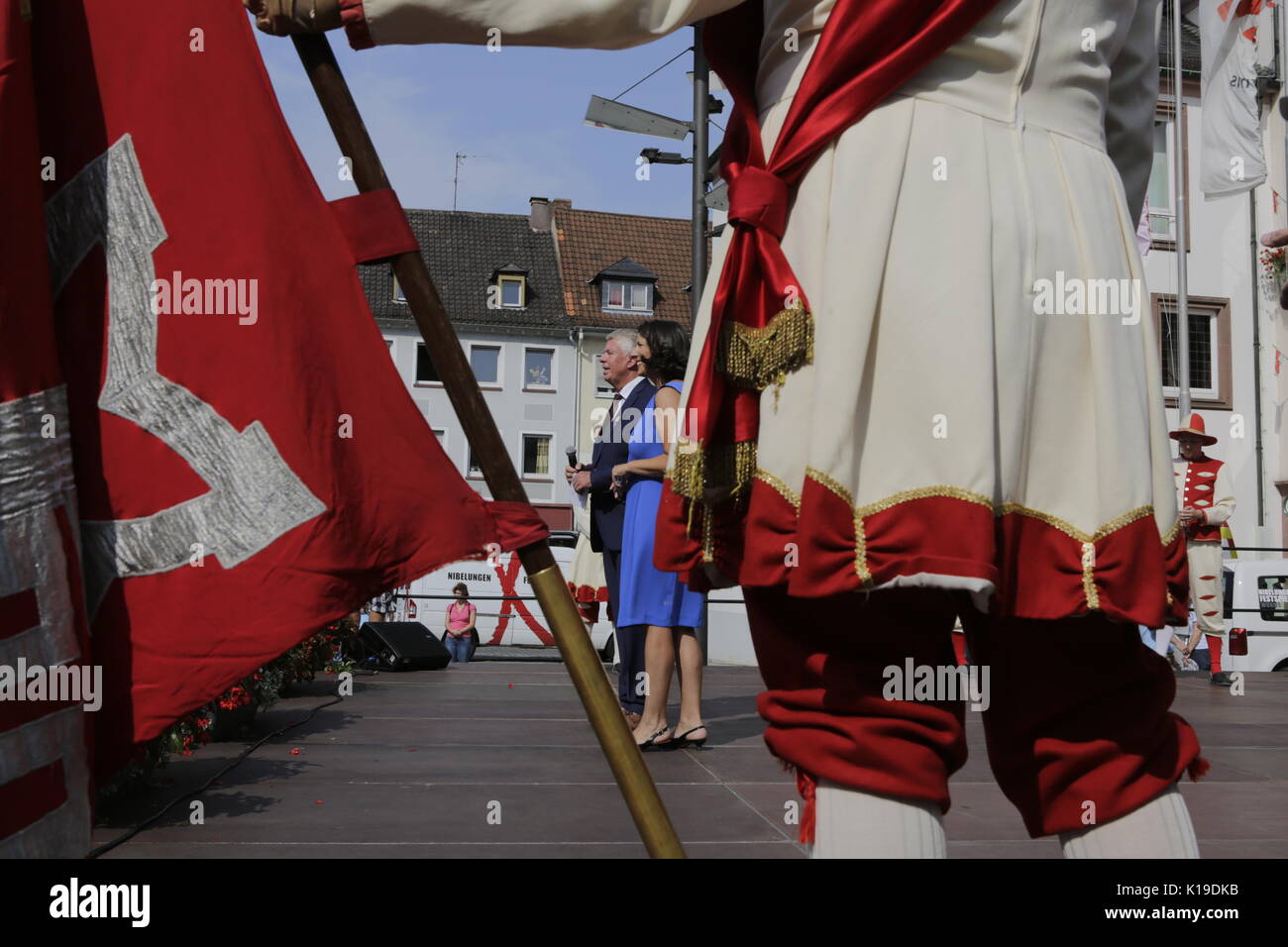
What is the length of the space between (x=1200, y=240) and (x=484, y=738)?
23558 millimetres

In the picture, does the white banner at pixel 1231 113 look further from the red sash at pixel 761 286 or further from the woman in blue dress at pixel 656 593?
the red sash at pixel 761 286

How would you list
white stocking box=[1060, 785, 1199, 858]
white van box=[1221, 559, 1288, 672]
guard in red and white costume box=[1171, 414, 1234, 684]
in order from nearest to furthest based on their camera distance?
white stocking box=[1060, 785, 1199, 858], guard in red and white costume box=[1171, 414, 1234, 684], white van box=[1221, 559, 1288, 672]

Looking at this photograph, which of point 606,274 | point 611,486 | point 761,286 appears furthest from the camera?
point 606,274

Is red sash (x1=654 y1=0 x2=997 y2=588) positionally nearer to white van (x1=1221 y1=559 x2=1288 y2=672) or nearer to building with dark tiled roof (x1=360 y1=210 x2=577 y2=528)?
white van (x1=1221 y1=559 x2=1288 y2=672)

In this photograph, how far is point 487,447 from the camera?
73.0 inches

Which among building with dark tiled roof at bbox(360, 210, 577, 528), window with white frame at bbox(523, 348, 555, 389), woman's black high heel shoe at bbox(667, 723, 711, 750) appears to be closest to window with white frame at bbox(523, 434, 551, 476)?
building with dark tiled roof at bbox(360, 210, 577, 528)

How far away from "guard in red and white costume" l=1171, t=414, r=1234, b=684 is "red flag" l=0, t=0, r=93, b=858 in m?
10.3

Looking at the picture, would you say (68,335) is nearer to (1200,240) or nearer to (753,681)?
(753,681)

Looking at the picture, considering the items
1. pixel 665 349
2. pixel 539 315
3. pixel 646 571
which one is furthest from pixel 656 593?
pixel 539 315

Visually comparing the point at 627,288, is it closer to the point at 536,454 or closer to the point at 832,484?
the point at 536,454

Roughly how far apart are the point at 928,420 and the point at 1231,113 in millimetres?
17765

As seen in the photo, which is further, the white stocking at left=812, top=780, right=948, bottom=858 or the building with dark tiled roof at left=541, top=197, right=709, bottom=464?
the building with dark tiled roof at left=541, top=197, right=709, bottom=464

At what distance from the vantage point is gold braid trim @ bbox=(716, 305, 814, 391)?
187cm

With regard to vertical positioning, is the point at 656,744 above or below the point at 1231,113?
Answer: below
